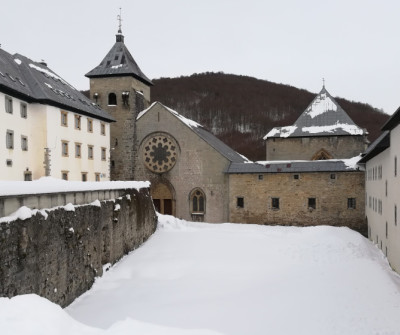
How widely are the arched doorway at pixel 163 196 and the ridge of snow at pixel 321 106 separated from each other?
51.1ft

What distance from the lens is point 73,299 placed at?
448 inches

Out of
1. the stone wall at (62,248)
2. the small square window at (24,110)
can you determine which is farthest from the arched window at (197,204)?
the small square window at (24,110)

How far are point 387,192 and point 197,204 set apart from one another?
1570 cm

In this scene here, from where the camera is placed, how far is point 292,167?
26781mm

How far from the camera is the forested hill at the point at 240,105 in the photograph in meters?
102

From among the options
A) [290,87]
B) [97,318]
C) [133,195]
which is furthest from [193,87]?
[97,318]

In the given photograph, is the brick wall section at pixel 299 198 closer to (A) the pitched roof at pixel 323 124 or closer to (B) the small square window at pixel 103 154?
(A) the pitched roof at pixel 323 124

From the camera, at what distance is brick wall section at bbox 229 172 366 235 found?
25.5 meters

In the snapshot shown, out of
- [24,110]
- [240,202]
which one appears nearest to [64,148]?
[24,110]

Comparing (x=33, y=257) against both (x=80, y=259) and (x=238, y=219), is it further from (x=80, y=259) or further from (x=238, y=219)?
(x=238, y=219)

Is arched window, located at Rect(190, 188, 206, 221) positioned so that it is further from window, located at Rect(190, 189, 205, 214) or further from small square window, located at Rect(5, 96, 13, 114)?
small square window, located at Rect(5, 96, 13, 114)

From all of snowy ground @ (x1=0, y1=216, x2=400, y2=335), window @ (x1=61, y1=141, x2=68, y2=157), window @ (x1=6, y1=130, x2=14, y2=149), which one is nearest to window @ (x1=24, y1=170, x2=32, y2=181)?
window @ (x1=6, y1=130, x2=14, y2=149)

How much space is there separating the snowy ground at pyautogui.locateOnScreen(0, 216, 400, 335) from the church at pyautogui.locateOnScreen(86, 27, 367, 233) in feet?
24.4

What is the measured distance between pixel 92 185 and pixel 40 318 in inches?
308
